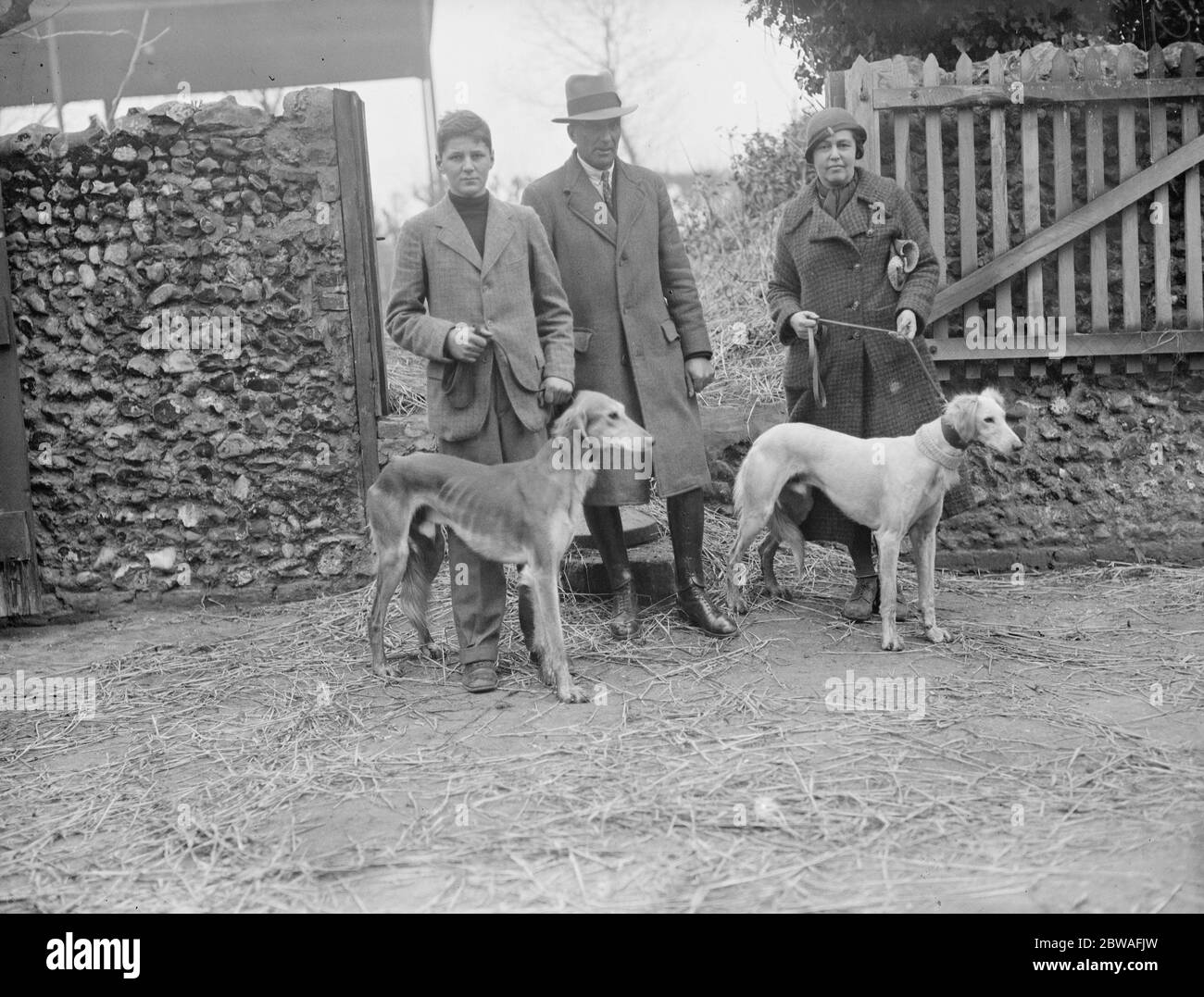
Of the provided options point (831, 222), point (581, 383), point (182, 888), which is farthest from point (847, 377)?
point (182, 888)

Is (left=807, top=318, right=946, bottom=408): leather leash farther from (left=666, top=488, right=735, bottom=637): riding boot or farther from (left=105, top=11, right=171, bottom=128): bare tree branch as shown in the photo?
(left=105, top=11, right=171, bottom=128): bare tree branch

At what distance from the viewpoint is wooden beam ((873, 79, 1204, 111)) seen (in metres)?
6.68

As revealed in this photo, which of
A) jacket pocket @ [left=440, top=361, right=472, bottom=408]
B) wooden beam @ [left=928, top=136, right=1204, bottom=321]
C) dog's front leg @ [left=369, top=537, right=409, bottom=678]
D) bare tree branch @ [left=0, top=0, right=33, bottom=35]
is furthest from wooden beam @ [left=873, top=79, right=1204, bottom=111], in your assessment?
bare tree branch @ [left=0, top=0, right=33, bottom=35]

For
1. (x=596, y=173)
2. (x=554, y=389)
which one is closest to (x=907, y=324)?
(x=596, y=173)

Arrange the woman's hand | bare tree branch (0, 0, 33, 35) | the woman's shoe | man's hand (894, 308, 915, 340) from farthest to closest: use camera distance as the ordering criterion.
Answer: bare tree branch (0, 0, 33, 35)
the woman's shoe
the woman's hand
man's hand (894, 308, 915, 340)

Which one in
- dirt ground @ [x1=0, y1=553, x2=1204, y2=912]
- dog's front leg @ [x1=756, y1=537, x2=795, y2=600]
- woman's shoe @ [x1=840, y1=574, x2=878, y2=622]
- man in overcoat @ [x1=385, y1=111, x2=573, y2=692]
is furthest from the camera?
dog's front leg @ [x1=756, y1=537, x2=795, y2=600]

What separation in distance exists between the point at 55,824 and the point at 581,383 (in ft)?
9.53

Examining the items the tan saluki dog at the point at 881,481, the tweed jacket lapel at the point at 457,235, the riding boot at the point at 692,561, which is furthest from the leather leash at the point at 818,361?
the tweed jacket lapel at the point at 457,235

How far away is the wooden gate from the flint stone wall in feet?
0.36

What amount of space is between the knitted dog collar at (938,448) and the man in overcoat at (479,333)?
1661mm

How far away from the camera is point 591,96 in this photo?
17.4ft

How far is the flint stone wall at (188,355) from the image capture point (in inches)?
268

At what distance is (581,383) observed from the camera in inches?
216

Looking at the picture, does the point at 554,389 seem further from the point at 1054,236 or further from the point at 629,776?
the point at 1054,236
